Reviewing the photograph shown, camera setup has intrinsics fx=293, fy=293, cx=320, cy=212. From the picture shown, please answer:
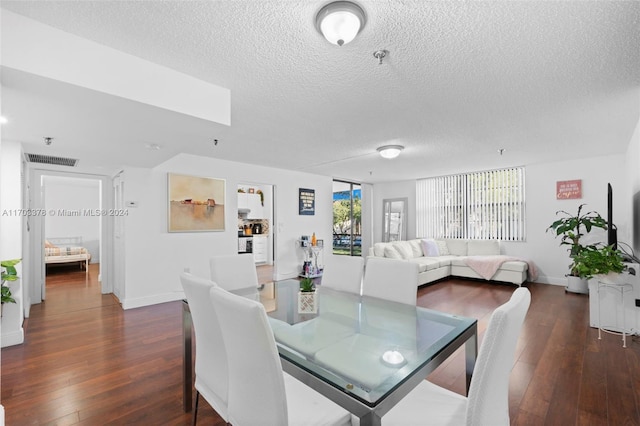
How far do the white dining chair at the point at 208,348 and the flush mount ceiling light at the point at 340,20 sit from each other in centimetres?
138

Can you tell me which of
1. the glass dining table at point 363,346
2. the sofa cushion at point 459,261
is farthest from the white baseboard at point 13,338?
the sofa cushion at point 459,261

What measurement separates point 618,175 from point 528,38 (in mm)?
4879

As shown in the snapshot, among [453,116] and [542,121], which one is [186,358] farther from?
[542,121]

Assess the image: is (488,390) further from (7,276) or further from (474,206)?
(474,206)

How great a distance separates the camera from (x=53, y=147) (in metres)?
3.33

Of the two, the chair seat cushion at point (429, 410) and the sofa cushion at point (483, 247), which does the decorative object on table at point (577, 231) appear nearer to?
the sofa cushion at point (483, 247)

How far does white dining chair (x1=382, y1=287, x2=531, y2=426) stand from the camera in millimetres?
923

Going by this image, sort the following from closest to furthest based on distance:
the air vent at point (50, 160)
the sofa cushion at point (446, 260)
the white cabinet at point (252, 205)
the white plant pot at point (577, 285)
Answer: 1. the air vent at point (50, 160)
2. the white plant pot at point (577, 285)
3. the sofa cushion at point (446, 260)
4. the white cabinet at point (252, 205)

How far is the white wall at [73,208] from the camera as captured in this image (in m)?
7.62

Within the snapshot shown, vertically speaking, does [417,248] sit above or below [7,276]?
below

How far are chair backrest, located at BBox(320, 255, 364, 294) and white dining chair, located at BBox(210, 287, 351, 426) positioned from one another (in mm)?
1272

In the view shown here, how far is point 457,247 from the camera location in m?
6.58

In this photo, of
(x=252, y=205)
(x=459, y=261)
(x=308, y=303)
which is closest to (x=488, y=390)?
(x=308, y=303)

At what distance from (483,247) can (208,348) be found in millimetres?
6170
